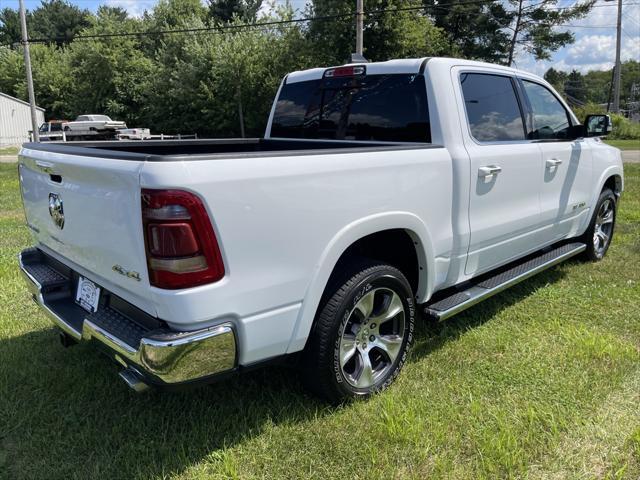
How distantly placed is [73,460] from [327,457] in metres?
1.23

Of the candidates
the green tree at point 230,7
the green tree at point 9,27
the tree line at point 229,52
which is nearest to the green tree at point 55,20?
the green tree at point 9,27

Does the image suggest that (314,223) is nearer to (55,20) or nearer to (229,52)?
(229,52)

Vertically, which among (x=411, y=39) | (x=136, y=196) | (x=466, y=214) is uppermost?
(x=411, y=39)

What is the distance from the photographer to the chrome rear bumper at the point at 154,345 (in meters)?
2.17

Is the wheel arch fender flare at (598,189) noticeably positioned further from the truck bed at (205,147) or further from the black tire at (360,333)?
the black tire at (360,333)

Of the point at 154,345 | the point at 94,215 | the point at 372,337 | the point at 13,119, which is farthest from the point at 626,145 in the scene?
the point at 13,119

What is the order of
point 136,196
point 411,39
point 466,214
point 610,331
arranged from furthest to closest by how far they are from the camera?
point 411,39 < point 610,331 < point 466,214 < point 136,196

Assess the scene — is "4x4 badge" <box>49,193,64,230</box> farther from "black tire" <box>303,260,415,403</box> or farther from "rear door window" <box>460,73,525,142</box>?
"rear door window" <box>460,73,525,142</box>

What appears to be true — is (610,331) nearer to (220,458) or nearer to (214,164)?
(220,458)

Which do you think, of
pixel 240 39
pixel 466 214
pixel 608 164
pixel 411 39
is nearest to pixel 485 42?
pixel 411 39

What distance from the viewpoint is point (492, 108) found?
382 cm

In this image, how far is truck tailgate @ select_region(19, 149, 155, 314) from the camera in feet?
7.20

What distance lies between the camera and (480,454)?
8.54ft

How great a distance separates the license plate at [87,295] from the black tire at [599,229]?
4.65 metres
